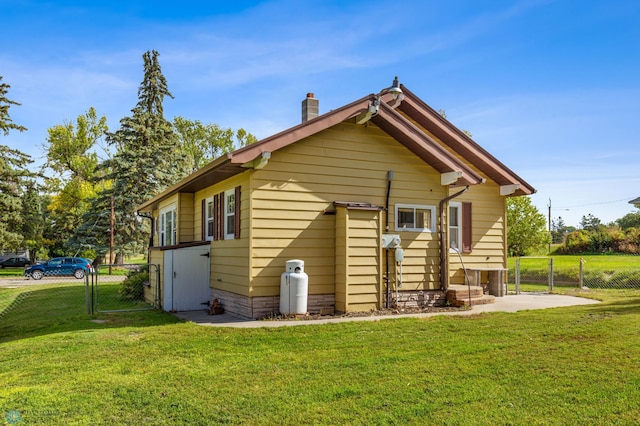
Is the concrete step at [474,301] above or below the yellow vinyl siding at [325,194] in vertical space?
below

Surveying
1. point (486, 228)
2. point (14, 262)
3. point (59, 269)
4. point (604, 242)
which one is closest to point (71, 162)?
point (14, 262)

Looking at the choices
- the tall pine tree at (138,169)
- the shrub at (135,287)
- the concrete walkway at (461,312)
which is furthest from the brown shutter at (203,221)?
the tall pine tree at (138,169)

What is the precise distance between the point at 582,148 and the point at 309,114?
15.6 metres

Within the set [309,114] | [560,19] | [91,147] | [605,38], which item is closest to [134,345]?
[309,114]

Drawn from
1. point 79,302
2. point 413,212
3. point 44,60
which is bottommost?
point 79,302

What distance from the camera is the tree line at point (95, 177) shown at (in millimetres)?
27406

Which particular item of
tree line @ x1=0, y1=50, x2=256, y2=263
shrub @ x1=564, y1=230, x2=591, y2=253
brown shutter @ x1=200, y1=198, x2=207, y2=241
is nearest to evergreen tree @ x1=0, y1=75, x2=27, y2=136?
tree line @ x1=0, y1=50, x2=256, y2=263

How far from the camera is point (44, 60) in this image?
571 inches

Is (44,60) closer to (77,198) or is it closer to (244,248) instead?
(244,248)

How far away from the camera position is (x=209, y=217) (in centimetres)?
1265

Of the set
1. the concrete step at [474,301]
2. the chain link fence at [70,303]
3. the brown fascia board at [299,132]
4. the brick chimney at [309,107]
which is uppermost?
the brick chimney at [309,107]

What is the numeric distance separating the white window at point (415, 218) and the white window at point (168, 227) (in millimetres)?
6520

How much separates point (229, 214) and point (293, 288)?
249 cm

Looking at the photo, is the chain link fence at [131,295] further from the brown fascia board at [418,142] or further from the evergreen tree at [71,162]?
the evergreen tree at [71,162]
